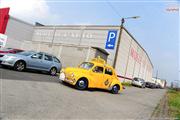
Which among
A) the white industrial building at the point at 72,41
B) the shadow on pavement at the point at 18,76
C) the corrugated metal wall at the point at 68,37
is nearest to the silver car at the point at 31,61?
the shadow on pavement at the point at 18,76

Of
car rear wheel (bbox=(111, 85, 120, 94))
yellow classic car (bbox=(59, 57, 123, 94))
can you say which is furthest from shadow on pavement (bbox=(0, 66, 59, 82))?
car rear wheel (bbox=(111, 85, 120, 94))

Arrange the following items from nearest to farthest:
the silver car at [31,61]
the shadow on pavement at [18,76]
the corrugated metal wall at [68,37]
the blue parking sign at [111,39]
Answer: the shadow on pavement at [18,76] < the silver car at [31,61] < the blue parking sign at [111,39] < the corrugated metal wall at [68,37]

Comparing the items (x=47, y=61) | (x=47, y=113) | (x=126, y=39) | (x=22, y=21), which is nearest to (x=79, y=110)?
(x=47, y=113)

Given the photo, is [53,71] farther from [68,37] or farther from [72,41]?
[68,37]

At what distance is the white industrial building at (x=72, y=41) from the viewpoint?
31.3m

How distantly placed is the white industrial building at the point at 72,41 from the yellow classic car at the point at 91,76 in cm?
1328

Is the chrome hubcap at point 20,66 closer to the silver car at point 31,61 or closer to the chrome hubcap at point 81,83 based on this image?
the silver car at point 31,61

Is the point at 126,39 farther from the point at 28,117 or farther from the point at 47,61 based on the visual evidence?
the point at 28,117

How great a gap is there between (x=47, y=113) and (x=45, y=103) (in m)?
1.27

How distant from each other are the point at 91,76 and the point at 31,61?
14.2 ft

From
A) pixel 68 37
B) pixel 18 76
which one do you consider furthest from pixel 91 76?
pixel 68 37

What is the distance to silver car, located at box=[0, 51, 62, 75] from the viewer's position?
15725mm

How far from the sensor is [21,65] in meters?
16.0

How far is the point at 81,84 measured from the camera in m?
14.4
